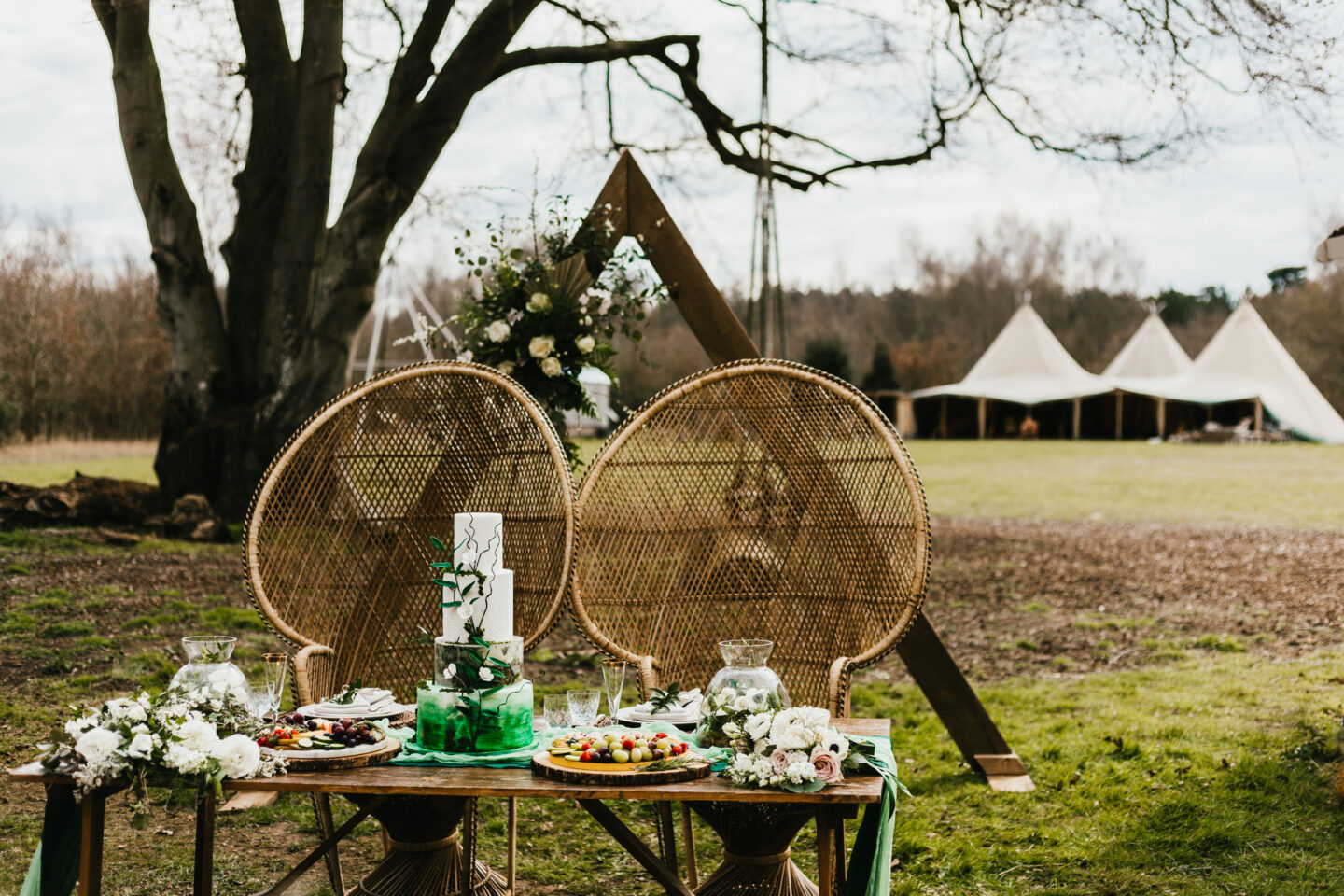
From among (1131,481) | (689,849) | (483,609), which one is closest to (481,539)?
(483,609)

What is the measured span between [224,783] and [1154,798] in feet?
9.03

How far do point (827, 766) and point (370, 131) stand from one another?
5.99 meters

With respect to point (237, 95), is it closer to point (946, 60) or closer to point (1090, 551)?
point (946, 60)

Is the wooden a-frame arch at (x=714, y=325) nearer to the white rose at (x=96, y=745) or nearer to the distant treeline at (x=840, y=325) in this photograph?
the distant treeline at (x=840, y=325)

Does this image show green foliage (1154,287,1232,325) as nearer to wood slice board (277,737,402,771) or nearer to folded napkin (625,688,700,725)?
folded napkin (625,688,700,725)

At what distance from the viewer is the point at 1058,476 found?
1499cm

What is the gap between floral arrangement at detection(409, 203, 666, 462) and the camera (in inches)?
137

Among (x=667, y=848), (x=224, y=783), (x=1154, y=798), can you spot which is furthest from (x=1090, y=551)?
(x=224, y=783)

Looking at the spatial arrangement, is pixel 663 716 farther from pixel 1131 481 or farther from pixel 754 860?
pixel 1131 481

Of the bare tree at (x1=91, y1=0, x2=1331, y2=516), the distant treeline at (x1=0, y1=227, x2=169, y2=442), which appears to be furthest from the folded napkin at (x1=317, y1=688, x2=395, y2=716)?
the distant treeline at (x1=0, y1=227, x2=169, y2=442)

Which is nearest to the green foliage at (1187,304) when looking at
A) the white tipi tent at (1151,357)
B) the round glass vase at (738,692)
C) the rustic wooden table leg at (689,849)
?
the white tipi tent at (1151,357)

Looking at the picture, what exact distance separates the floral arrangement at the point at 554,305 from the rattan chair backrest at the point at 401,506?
519 mm

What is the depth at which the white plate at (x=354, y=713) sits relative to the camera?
6.84ft

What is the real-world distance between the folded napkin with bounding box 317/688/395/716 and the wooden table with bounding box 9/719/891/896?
167mm
